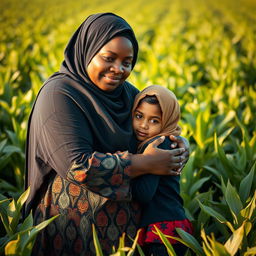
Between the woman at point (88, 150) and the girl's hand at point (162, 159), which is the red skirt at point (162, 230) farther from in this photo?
the girl's hand at point (162, 159)

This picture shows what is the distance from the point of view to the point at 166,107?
2.17 m

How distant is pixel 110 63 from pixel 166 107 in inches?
14.9

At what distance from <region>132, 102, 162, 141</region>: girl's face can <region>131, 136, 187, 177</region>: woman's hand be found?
0.34 ft

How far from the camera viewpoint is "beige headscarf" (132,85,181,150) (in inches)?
85.3

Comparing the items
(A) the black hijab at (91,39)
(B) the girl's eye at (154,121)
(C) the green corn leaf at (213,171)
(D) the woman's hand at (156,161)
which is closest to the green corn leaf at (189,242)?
(D) the woman's hand at (156,161)

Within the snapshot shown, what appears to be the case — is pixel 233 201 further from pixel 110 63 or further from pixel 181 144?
pixel 110 63

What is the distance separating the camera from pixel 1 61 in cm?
710

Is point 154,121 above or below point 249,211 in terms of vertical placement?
above

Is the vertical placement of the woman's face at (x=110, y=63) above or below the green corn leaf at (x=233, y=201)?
above

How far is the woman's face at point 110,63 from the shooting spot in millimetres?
2008

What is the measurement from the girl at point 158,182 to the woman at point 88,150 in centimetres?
7

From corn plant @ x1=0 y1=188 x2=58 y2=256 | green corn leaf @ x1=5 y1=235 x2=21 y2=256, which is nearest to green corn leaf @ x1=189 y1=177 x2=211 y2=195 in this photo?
corn plant @ x1=0 y1=188 x2=58 y2=256

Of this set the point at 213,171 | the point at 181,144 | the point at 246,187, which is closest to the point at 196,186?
the point at 213,171

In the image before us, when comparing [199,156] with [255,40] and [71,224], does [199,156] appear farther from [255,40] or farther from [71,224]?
[255,40]
